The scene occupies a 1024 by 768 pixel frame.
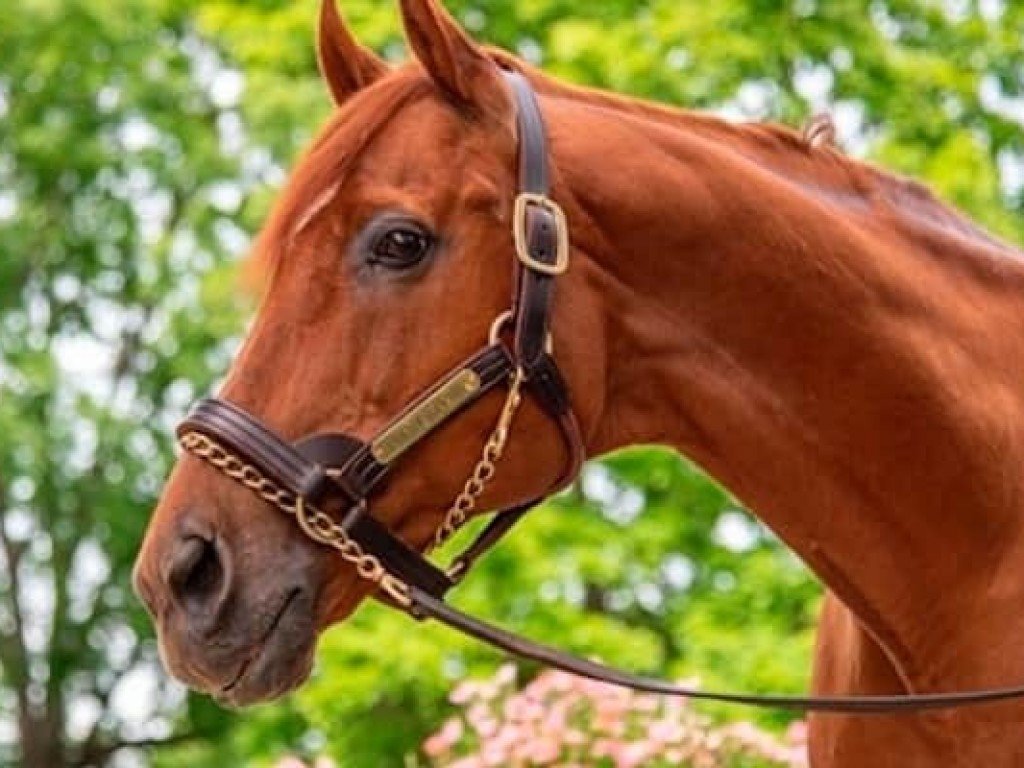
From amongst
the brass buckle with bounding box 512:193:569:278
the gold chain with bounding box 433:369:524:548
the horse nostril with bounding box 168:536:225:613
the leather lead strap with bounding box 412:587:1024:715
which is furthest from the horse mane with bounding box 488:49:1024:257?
the horse nostril with bounding box 168:536:225:613

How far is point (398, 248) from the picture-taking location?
2742 mm

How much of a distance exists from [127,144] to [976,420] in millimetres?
11744

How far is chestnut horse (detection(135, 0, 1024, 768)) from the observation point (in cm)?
269

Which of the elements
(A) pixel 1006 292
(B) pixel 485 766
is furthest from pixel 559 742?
(A) pixel 1006 292

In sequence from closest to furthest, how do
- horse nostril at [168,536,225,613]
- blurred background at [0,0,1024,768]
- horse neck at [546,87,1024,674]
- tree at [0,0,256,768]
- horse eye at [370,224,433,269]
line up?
horse nostril at [168,536,225,613] < horse eye at [370,224,433,269] < horse neck at [546,87,1024,674] < blurred background at [0,0,1024,768] < tree at [0,0,256,768]

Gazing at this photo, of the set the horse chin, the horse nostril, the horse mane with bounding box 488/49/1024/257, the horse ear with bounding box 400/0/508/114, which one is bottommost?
the horse chin

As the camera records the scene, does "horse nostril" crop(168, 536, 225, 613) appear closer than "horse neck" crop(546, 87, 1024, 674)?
Yes

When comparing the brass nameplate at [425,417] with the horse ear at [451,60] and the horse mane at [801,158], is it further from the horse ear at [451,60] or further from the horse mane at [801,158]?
the horse mane at [801,158]

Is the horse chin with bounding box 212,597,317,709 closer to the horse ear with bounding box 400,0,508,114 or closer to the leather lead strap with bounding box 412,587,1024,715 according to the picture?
the leather lead strap with bounding box 412,587,1024,715

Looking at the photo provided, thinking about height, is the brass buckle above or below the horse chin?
above

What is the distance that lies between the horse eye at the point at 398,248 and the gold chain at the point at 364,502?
20cm

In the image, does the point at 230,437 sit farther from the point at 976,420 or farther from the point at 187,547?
the point at 976,420

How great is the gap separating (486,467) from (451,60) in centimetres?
53

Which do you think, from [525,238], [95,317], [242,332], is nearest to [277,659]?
[525,238]
